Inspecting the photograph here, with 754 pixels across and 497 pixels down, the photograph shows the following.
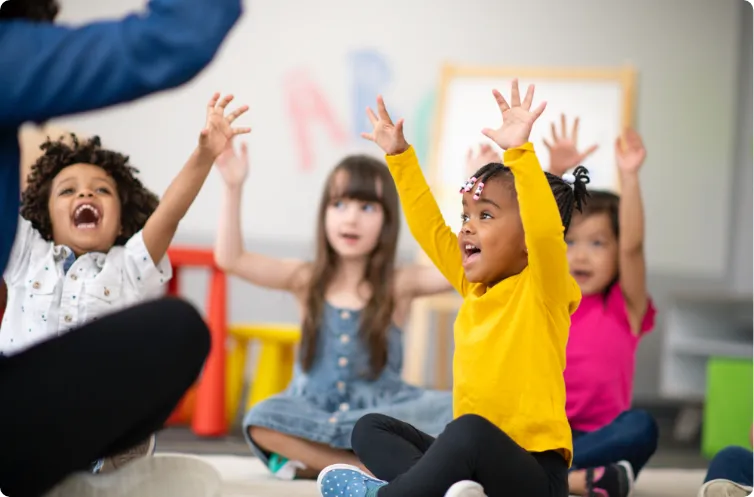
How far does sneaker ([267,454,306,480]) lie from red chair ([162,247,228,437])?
75cm

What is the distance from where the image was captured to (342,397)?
189 cm

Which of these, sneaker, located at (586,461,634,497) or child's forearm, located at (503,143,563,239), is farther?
sneaker, located at (586,461,634,497)

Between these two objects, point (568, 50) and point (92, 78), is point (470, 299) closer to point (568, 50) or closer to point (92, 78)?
point (92, 78)

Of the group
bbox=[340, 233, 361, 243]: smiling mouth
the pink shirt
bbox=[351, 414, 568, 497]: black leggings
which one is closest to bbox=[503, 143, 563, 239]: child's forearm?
bbox=[351, 414, 568, 497]: black leggings

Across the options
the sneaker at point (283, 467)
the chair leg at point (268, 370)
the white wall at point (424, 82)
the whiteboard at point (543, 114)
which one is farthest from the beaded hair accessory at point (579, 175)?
the white wall at point (424, 82)

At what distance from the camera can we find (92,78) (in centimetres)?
94

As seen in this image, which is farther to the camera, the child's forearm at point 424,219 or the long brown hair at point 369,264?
the long brown hair at point 369,264

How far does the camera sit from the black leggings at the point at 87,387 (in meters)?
0.97

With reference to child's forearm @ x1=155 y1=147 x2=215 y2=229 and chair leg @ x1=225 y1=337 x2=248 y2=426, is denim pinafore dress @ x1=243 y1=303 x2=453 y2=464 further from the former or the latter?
chair leg @ x1=225 y1=337 x2=248 y2=426

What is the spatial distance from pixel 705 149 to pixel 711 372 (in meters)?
1.11

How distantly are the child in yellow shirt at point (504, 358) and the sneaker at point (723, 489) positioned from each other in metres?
0.25

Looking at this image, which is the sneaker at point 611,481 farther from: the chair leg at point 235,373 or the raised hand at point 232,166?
the chair leg at point 235,373

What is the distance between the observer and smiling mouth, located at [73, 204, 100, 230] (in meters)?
1.45

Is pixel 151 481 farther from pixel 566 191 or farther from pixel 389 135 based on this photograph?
pixel 566 191
